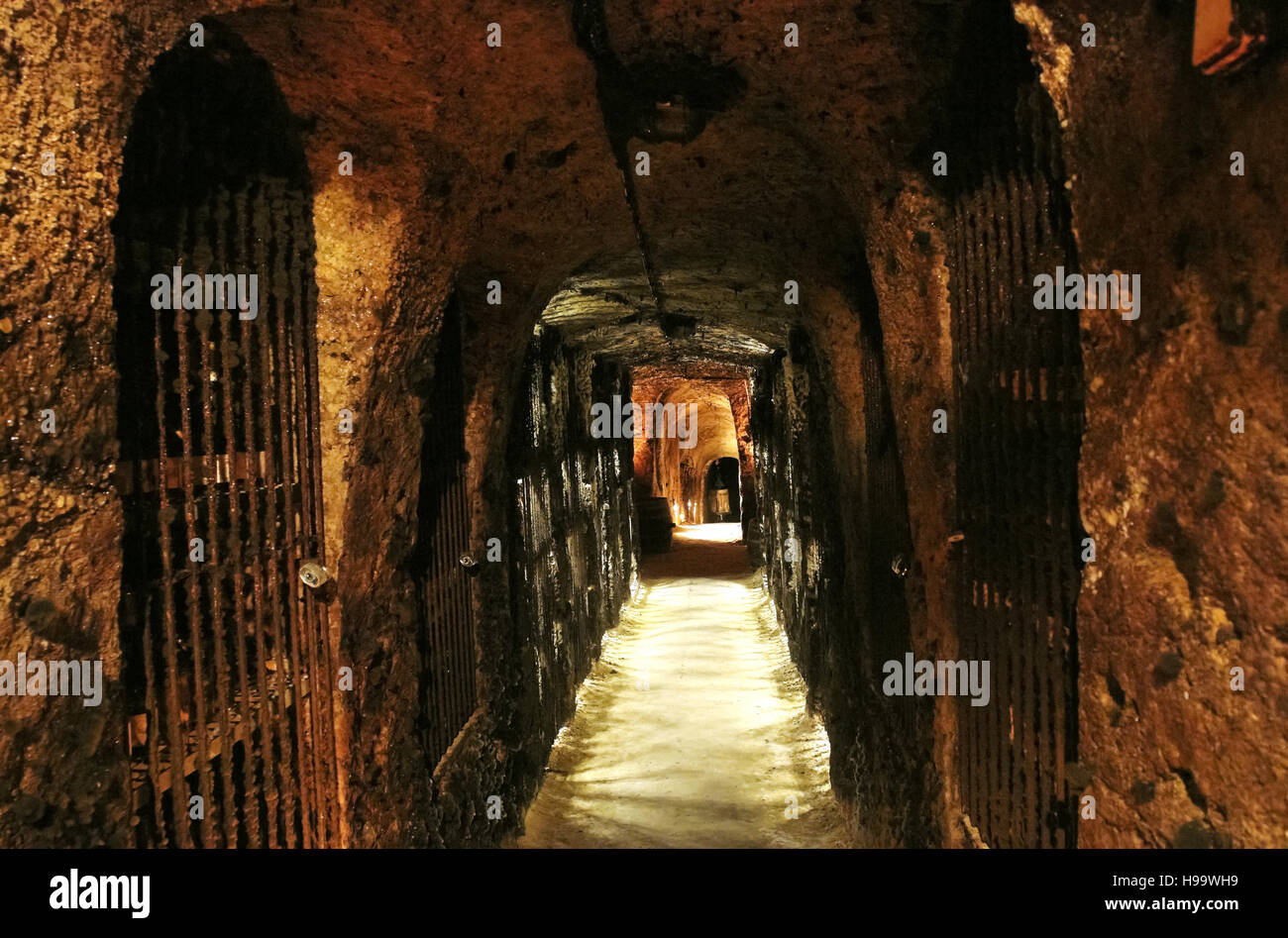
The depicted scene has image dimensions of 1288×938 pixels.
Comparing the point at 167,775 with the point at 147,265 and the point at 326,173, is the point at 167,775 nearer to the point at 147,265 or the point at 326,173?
the point at 147,265

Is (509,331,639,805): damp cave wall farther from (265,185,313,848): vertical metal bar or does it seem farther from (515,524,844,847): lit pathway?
(265,185,313,848): vertical metal bar

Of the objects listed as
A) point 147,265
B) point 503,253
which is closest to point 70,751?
point 147,265

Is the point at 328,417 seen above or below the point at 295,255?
below

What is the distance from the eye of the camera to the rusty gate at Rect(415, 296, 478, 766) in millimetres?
3551

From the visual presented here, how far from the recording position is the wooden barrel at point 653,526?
14961 millimetres

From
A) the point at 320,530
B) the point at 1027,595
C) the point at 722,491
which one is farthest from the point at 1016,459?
the point at 722,491

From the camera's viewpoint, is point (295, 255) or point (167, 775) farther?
point (295, 255)

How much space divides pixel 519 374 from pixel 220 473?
254 centimetres

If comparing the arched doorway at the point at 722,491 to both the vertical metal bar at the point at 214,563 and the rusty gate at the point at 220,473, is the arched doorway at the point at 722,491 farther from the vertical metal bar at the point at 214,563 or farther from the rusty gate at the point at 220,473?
the vertical metal bar at the point at 214,563

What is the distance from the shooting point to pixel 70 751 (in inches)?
60.6

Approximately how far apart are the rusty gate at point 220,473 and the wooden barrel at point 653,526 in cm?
1248

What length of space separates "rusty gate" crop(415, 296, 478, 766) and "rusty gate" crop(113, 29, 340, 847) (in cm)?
100

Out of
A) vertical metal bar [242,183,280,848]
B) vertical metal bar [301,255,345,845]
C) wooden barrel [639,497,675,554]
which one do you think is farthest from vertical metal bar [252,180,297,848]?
wooden barrel [639,497,675,554]
